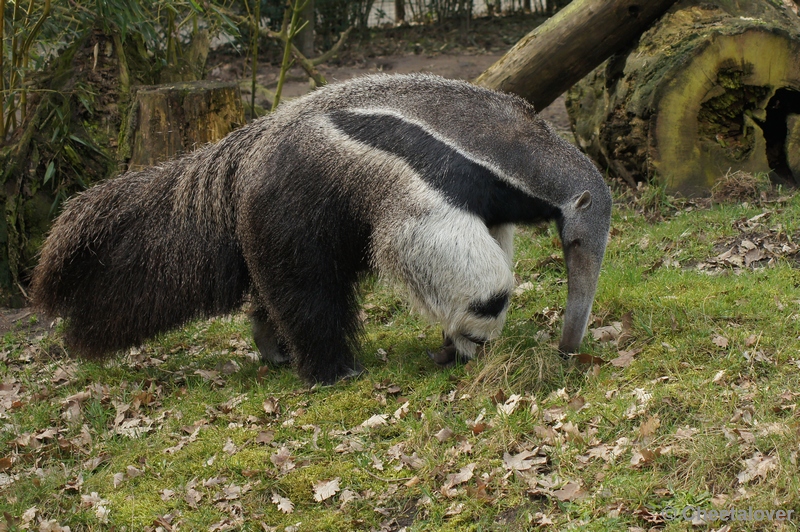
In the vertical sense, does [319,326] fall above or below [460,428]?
above

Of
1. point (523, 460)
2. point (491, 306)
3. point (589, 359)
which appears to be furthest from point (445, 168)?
point (523, 460)

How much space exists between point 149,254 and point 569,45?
4845 mm

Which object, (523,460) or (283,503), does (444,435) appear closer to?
(523,460)

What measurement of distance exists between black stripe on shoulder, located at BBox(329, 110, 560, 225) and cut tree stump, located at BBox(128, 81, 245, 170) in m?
2.74

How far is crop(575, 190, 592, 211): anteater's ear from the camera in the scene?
5425 millimetres

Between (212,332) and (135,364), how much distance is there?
0.93 m

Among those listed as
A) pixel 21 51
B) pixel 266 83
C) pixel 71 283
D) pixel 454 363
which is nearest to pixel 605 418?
pixel 454 363

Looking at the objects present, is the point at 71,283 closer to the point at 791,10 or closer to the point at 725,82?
the point at 725,82

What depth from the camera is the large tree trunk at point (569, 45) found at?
8711 mm

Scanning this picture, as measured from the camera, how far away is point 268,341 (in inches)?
269

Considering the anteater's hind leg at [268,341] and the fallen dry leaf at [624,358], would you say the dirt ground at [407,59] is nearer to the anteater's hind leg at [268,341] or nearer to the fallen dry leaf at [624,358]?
the anteater's hind leg at [268,341]

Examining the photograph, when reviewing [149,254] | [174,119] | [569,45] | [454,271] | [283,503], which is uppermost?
[569,45]

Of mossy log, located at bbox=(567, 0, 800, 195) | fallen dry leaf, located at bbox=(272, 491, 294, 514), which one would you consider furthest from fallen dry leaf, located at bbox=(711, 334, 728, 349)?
mossy log, located at bbox=(567, 0, 800, 195)

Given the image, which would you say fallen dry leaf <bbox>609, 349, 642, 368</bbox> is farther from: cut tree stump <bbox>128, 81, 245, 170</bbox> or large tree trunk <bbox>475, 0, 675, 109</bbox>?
cut tree stump <bbox>128, 81, 245, 170</bbox>
